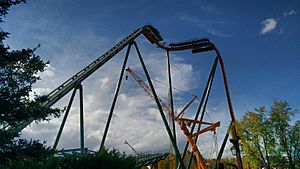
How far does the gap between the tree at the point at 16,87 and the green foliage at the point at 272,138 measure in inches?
613

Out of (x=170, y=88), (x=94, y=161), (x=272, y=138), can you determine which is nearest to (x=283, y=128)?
(x=272, y=138)

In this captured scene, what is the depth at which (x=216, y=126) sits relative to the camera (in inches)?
1156

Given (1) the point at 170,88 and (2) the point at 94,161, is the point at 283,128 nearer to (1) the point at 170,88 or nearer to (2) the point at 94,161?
(1) the point at 170,88

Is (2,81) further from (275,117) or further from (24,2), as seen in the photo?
(275,117)

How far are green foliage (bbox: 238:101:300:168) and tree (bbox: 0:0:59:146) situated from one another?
1556 centimetres

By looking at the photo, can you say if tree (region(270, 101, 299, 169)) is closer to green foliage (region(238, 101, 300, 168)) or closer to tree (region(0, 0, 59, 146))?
green foliage (region(238, 101, 300, 168))

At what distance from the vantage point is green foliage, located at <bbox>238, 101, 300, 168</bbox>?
19766 mm

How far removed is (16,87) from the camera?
11773mm

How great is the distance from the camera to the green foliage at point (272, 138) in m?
19.8

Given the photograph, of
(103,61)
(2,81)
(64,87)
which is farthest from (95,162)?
(103,61)

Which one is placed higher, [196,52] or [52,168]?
[196,52]

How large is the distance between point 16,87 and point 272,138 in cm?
1817

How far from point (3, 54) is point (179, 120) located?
821 inches

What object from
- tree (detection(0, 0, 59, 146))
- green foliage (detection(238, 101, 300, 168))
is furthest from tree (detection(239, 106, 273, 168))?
tree (detection(0, 0, 59, 146))
